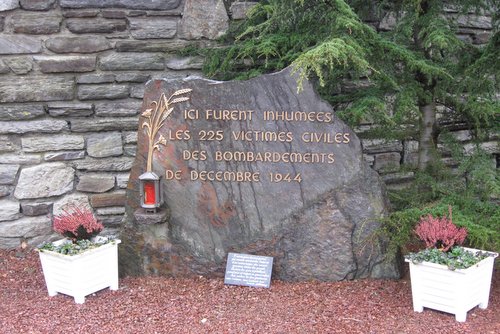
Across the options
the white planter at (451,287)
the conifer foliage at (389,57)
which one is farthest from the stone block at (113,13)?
→ the white planter at (451,287)

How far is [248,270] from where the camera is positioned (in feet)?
12.5

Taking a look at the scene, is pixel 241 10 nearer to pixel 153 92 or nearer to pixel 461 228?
pixel 153 92

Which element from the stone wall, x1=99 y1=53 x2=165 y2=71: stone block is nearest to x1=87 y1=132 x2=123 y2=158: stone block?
the stone wall

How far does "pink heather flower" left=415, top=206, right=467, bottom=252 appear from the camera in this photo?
3367 mm

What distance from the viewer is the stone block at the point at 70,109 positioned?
4.65 m

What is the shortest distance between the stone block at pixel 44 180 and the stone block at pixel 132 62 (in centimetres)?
93

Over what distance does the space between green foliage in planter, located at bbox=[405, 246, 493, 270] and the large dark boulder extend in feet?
1.52

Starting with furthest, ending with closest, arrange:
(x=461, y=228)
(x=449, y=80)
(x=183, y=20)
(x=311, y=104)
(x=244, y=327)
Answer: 1. (x=183, y=20)
2. (x=449, y=80)
3. (x=311, y=104)
4. (x=461, y=228)
5. (x=244, y=327)

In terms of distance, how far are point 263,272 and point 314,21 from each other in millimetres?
1892

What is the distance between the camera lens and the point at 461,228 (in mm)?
3445

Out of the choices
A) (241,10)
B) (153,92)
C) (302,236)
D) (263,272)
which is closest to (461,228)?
→ (302,236)

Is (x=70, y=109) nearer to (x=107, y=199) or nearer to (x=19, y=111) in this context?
(x=19, y=111)

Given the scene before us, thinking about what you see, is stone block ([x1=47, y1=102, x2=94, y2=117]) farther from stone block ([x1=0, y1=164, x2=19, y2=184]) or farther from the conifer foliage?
the conifer foliage

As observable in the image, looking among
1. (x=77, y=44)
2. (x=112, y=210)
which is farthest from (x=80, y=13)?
(x=112, y=210)
